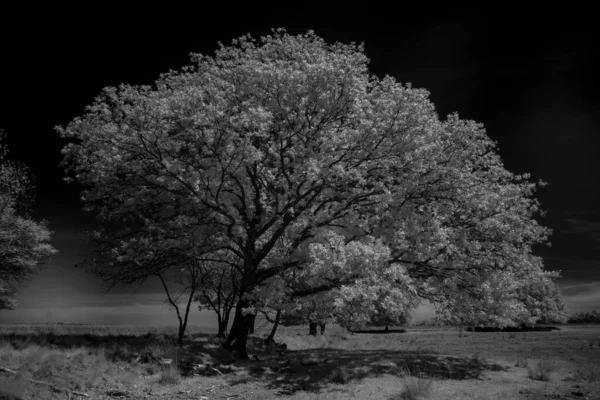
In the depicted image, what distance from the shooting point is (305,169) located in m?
20.5

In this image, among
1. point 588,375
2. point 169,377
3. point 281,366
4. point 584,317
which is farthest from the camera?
point 584,317

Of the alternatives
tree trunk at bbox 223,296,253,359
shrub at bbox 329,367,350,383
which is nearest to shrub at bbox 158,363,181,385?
shrub at bbox 329,367,350,383

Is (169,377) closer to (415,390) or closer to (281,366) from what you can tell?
(281,366)

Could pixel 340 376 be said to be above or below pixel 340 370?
below

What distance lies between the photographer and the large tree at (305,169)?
68.1 ft

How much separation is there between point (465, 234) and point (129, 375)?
15.3m

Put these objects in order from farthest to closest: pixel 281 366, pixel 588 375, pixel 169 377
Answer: pixel 281 366
pixel 588 375
pixel 169 377

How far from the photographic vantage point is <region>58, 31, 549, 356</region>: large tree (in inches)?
818

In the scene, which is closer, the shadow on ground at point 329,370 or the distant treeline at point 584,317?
the shadow on ground at point 329,370

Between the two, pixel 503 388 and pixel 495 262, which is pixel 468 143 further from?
pixel 503 388

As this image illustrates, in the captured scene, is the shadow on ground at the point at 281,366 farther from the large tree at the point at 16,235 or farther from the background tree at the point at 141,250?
the large tree at the point at 16,235

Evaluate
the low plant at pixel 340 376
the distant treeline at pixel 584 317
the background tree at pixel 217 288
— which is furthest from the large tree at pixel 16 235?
the distant treeline at pixel 584 317

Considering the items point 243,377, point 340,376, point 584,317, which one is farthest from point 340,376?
point 584,317

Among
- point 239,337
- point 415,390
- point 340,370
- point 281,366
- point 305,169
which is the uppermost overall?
point 305,169
